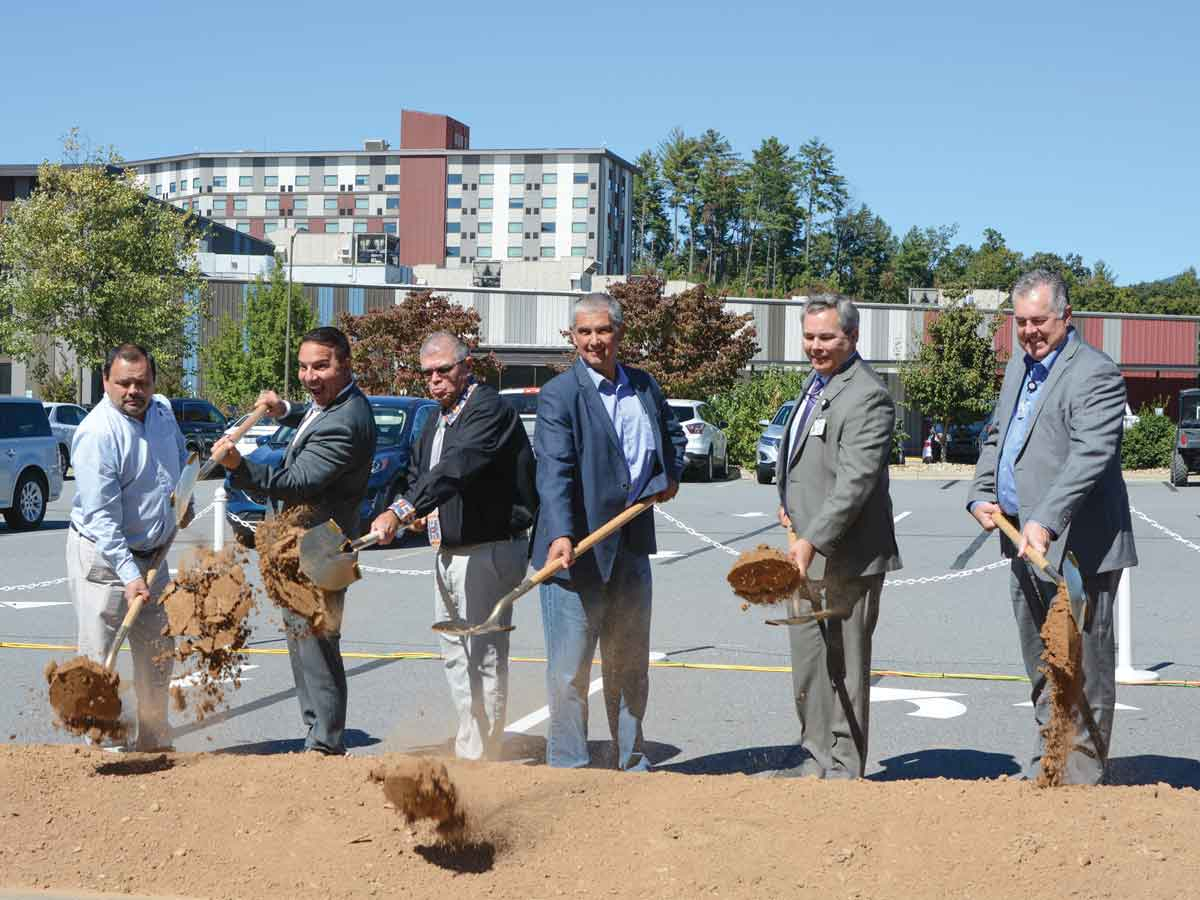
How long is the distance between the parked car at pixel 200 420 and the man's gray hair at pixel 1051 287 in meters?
28.4

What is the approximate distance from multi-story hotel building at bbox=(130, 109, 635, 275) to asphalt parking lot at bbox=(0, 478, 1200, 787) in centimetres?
9521

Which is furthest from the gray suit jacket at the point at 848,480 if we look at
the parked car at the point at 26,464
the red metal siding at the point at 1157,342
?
the red metal siding at the point at 1157,342

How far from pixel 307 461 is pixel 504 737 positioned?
1938 mm

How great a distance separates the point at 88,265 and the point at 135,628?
34.3 meters

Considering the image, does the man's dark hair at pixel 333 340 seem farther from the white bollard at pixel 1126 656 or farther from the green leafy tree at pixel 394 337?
the green leafy tree at pixel 394 337

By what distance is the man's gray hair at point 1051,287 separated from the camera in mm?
5129

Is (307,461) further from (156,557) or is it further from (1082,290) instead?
(1082,290)

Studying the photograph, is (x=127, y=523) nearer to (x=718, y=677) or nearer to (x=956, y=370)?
(x=718, y=677)

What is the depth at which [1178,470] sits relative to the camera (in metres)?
29.2

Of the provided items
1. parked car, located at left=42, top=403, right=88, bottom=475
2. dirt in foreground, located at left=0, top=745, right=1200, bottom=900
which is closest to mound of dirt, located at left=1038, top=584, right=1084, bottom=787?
dirt in foreground, located at left=0, top=745, right=1200, bottom=900

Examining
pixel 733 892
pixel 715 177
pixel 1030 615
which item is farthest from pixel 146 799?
pixel 715 177

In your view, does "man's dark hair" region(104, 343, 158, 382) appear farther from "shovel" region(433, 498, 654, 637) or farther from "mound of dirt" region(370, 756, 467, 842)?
"mound of dirt" region(370, 756, 467, 842)

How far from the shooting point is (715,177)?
11225 centimetres

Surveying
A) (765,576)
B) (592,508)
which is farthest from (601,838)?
(592,508)
